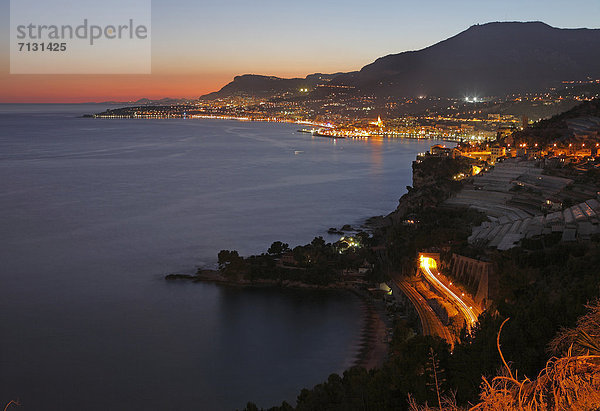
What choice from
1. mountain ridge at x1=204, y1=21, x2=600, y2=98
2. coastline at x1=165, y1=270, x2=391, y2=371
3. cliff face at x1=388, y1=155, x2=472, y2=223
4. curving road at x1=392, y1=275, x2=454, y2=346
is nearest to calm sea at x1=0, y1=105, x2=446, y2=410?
coastline at x1=165, y1=270, x2=391, y2=371

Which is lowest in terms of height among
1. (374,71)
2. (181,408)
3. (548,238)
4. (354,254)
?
(181,408)

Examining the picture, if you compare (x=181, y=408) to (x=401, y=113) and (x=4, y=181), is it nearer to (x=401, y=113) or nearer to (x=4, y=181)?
(x=4, y=181)

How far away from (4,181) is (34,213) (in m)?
5.69

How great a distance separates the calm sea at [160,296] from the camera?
21.1 feet

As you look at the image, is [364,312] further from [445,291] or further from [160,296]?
[160,296]

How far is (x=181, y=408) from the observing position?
595 centimetres

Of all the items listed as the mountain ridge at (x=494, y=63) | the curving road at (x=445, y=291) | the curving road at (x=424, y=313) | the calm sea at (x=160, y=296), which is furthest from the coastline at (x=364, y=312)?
the mountain ridge at (x=494, y=63)

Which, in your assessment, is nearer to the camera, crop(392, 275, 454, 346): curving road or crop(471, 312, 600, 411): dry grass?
crop(471, 312, 600, 411): dry grass

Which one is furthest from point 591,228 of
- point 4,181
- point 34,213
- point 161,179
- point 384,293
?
point 4,181

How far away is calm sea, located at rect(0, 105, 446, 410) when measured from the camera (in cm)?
642

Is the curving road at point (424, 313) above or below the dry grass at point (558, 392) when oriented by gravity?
below

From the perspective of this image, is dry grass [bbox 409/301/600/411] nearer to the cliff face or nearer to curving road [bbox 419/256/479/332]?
curving road [bbox 419/256/479/332]

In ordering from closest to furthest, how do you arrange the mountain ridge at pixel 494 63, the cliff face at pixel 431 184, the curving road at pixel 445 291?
the curving road at pixel 445 291
the cliff face at pixel 431 184
the mountain ridge at pixel 494 63

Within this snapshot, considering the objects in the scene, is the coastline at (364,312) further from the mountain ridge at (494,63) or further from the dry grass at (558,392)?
the mountain ridge at (494,63)
